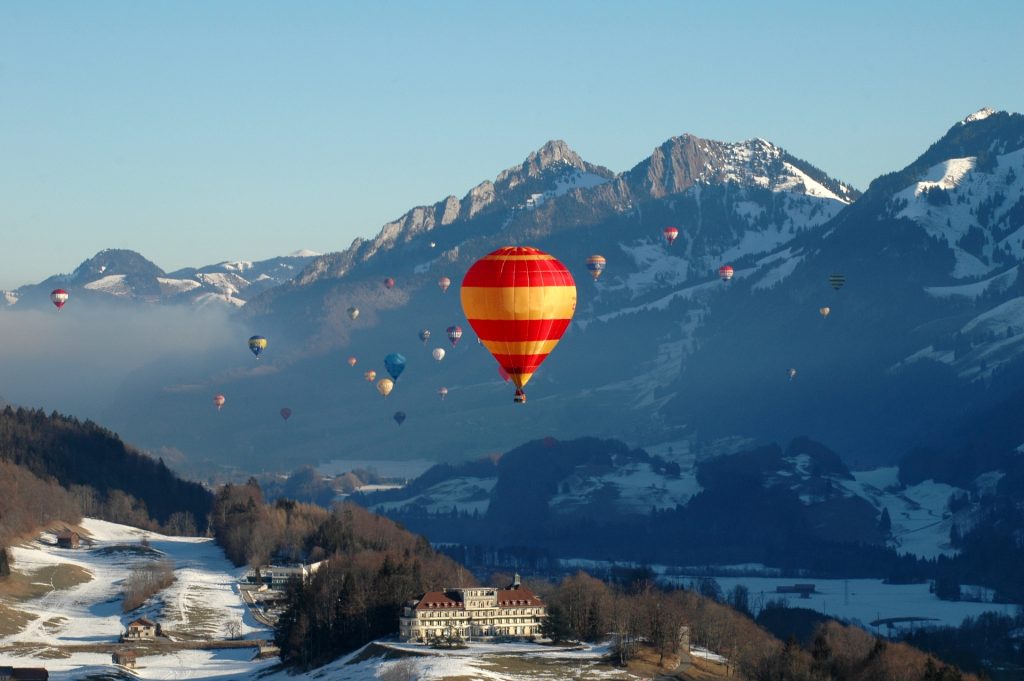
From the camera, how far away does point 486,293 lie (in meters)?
194

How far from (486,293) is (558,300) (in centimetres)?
572

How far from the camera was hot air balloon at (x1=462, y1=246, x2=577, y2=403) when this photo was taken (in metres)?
194

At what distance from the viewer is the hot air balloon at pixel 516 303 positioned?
193500mm

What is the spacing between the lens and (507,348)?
195250 mm

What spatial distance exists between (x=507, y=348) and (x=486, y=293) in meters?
4.58

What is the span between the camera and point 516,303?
634 feet

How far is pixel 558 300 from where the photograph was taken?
7707 inches

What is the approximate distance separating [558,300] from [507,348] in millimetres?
5347
